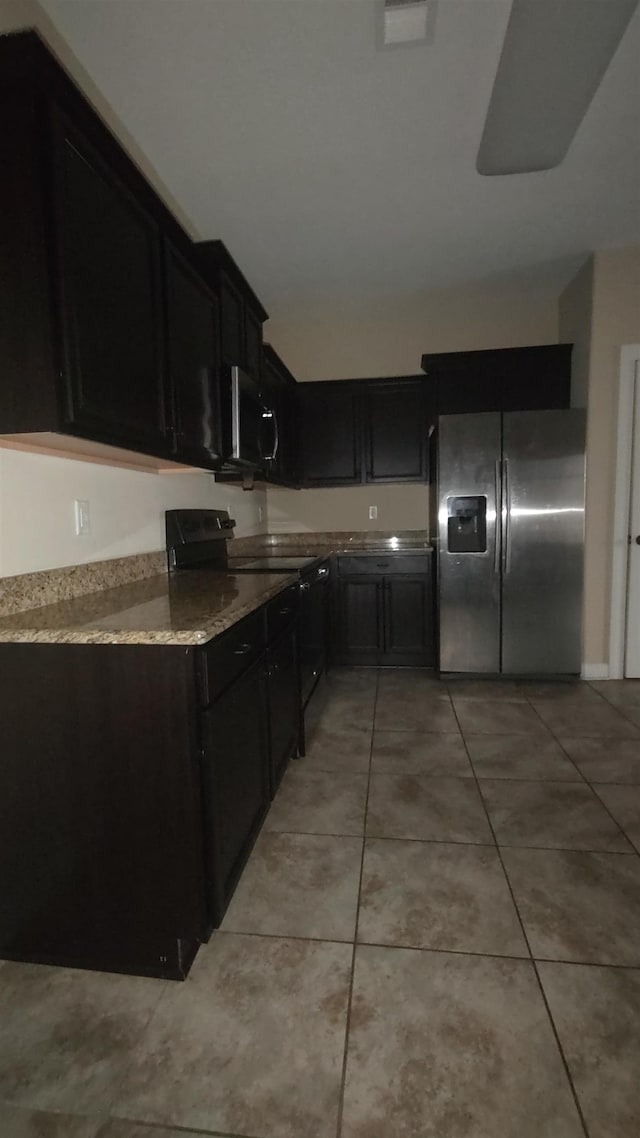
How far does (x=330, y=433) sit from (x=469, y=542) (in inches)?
54.9

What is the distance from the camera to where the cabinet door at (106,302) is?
3.73 feet

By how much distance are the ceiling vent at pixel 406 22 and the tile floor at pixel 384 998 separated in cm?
261

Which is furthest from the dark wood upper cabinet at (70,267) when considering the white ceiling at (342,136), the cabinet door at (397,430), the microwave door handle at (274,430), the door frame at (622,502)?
the door frame at (622,502)

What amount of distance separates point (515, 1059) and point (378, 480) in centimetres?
329

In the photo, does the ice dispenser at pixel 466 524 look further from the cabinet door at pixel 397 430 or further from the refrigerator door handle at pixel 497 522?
the cabinet door at pixel 397 430

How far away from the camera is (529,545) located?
319 cm

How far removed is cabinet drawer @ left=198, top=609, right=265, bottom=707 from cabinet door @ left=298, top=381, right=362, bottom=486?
7.86 feet

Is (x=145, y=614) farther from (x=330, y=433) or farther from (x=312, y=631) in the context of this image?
(x=330, y=433)

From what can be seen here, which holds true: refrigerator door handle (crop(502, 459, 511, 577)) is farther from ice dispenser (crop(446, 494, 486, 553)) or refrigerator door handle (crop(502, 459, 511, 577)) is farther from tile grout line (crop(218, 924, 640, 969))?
tile grout line (crop(218, 924, 640, 969))

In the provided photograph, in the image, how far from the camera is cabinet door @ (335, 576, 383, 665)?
356 centimetres

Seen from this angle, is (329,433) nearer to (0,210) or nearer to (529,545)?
(529,545)

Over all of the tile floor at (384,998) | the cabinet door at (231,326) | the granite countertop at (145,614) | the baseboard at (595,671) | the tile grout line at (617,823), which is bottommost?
the tile floor at (384,998)

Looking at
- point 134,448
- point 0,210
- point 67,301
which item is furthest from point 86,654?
point 0,210

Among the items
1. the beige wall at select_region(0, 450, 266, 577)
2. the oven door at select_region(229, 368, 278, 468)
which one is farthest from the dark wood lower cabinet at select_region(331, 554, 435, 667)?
the beige wall at select_region(0, 450, 266, 577)
